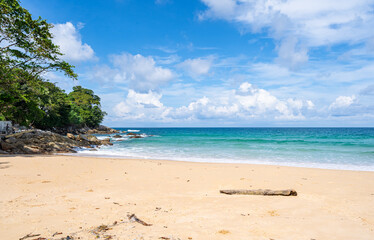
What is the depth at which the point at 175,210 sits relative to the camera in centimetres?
496

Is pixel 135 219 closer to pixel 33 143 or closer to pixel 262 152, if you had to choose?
pixel 33 143


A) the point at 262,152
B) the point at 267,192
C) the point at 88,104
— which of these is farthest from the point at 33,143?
the point at 88,104

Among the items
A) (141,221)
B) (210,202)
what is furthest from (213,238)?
(210,202)

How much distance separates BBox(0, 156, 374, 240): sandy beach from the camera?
→ 12.1ft

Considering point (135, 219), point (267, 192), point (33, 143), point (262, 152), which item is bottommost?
point (262, 152)

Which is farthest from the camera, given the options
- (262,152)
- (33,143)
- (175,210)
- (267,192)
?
(262,152)

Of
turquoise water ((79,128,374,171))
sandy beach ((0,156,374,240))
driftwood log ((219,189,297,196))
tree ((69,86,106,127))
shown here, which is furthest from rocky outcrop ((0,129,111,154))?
tree ((69,86,106,127))

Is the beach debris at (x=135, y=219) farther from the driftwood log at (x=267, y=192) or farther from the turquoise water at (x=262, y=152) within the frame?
the turquoise water at (x=262, y=152)

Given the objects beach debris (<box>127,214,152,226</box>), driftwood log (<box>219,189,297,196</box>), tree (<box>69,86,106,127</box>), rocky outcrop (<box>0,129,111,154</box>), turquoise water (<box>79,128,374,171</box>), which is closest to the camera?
beach debris (<box>127,214,152,226</box>)

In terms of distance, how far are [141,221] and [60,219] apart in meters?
1.67

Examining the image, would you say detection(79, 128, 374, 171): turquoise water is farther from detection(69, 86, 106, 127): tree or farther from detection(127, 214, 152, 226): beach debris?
detection(69, 86, 106, 127): tree

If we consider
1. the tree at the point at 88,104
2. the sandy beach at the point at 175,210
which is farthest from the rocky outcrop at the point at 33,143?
the tree at the point at 88,104

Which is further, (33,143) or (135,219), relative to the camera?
(33,143)

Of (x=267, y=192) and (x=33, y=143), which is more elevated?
(x=33, y=143)
